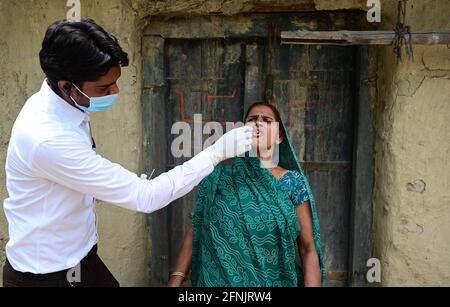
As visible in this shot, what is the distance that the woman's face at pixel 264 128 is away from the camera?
7.55ft

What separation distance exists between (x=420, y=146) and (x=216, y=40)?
1180mm

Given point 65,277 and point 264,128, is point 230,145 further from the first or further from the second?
point 65,277

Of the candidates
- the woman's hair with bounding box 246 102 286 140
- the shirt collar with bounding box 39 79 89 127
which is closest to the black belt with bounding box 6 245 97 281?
the shirt collar with bounding box 39 79 89 127

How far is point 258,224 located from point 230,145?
14.8 inches

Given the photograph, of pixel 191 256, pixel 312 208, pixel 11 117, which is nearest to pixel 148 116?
pixel 11 117

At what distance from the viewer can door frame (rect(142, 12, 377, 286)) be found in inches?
109

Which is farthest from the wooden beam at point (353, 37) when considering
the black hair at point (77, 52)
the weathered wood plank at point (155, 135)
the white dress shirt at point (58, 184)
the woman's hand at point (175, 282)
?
the woman's hand at point (175, 282)

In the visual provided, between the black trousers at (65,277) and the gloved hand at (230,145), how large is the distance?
60 centimetres

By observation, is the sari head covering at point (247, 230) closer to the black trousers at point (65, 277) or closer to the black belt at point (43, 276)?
the black trousers at point (65, 277)

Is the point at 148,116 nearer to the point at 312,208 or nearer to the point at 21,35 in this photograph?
the point at 21,35

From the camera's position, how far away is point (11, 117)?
8.62 feet

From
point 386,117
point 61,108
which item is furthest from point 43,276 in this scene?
point 386,117

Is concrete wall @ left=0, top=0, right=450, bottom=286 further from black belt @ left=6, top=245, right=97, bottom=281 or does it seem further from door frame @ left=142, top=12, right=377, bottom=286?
black belt @ left=6, top=245, right=97, bottom=281

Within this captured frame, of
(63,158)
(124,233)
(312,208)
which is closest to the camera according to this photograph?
(63,158)
